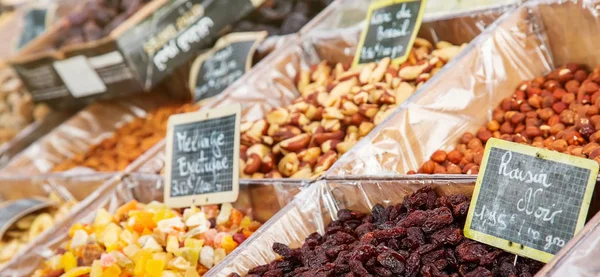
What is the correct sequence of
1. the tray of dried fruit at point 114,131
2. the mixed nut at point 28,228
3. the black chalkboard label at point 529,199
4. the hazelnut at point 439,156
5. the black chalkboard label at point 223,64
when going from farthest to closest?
the tray of dried fruit at point 114,131, the black chalkboard label at point 223,64, the mixed nut at point 28,228, the hazelnut at point 439,156, the black chalkboard label at point 529,199

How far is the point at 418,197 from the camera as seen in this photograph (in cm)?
152

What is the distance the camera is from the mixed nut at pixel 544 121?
165cm

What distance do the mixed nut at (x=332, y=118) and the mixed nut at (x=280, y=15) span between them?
2.47ft

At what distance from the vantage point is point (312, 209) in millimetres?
1786

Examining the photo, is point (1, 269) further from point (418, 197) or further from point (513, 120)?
point (513, 120)

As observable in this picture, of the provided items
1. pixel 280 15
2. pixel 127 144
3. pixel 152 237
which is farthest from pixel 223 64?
pixel 152 237

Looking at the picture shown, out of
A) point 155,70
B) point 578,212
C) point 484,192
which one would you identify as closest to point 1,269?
point 155,70

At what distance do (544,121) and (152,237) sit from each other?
1.14 m

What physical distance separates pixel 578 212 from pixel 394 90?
3.15 ft

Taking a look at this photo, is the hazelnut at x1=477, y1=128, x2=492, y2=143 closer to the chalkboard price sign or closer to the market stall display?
the market stall display

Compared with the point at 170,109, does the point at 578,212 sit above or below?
above

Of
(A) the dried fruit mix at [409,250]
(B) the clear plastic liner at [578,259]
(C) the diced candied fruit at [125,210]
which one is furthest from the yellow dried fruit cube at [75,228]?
(B) the clear plastic liner at [578,259]

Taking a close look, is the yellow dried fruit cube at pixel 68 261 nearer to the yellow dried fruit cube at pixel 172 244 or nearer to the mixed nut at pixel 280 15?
the yellow dried fruit cube at pixel 172 244

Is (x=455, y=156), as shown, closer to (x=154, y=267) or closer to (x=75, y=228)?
(x=154, y=267)
